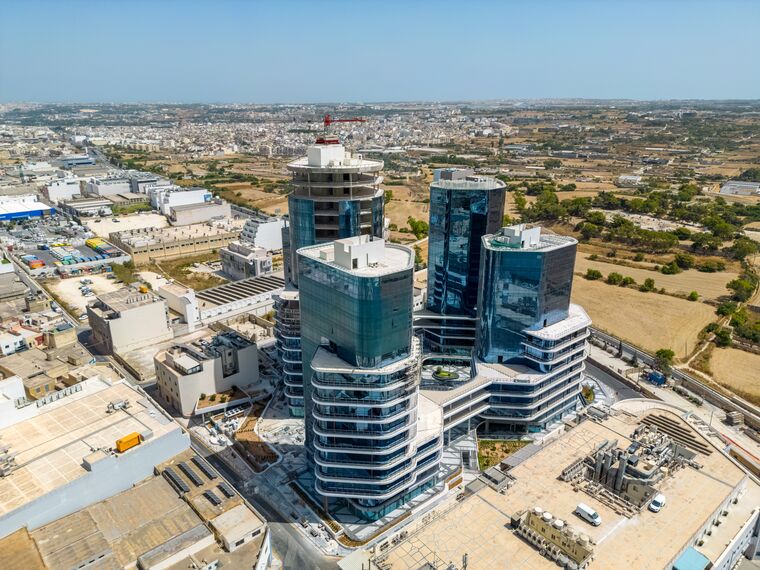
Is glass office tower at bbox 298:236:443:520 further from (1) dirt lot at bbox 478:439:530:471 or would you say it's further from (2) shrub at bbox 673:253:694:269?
(2) shrub at bbox 673:253:694:269

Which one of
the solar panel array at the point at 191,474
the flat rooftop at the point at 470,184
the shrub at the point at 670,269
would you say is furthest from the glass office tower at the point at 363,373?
the shrub at the point at 670,269

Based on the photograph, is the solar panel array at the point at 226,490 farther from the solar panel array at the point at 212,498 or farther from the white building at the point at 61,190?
the white building at the point at 61,190

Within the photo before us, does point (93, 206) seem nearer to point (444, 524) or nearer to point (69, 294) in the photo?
point (69, 294)

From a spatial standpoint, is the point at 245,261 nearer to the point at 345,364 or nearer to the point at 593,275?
the point at 345,364

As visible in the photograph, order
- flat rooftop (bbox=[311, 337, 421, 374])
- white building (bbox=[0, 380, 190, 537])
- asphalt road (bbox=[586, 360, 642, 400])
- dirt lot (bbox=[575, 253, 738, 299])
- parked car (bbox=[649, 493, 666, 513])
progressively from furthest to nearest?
dirt lot (bbox=[575, 253, 738, 299]) < asphalt road (bbox=[586, 360, 642, 400]) < flat rooftop (bbox=[311, 337, 421, 374]) < white building (bbox=[0, 380, 190, 537]) < parked car (bbox=[649, 493, 666, 513])

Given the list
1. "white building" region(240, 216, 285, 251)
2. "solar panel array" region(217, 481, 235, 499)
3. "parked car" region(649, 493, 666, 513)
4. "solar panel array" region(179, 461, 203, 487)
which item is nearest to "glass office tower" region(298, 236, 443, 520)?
"solar panel array" region(217, 481, 235, 499)
